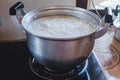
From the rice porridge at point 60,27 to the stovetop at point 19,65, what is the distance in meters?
0.16

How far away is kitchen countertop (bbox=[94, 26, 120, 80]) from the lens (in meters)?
0.81

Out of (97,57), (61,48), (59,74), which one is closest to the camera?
(61,48)

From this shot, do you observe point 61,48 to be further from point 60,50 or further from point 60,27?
point 60,27

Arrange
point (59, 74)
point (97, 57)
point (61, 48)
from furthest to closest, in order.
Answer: point (97, 57) < point (59, 74) < point (61, 48)

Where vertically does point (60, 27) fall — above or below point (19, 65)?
above

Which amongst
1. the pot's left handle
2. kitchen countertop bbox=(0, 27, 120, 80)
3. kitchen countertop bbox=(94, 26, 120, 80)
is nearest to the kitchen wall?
kitchen countertop bbox=(0, 27, 120, 80)

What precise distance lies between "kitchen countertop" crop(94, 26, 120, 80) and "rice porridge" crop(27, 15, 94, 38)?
20 cm

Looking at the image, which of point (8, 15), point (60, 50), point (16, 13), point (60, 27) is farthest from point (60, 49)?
point (8, 15)

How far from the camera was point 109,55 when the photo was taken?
0.91m

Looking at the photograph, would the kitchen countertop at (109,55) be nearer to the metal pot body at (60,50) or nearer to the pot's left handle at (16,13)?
the metal pot body at (60,50)

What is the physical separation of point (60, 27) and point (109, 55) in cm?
31

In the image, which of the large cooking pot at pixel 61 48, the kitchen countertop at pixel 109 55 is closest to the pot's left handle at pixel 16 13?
the large cooking pot at pixel 61 48

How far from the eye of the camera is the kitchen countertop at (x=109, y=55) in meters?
0.81

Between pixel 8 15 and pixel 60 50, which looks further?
pixel 8 15
